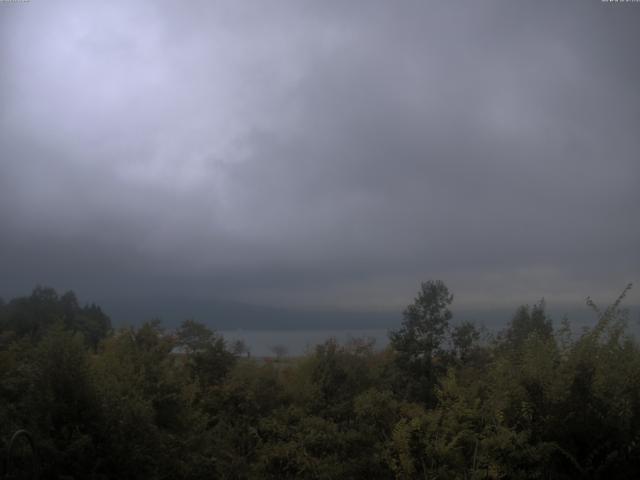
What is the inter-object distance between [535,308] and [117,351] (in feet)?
33.2

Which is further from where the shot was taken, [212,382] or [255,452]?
[212,382]

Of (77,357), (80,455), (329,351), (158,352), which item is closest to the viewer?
(80,455)

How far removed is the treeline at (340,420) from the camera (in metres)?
8.47

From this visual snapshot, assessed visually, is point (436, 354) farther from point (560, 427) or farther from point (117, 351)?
point (117, 351)

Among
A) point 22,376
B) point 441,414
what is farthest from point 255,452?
point 22,376

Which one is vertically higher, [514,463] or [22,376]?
[22,376]

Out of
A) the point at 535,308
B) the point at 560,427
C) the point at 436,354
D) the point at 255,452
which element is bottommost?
the point at 255,452

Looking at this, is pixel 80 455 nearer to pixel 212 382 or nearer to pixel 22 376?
pixel 22 376

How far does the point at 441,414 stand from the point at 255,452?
399cm

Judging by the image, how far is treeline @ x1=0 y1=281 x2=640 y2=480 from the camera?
8.47 m

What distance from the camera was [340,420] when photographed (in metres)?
12.6

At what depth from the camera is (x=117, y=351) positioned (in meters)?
11.5

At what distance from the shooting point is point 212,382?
15352 millimetres

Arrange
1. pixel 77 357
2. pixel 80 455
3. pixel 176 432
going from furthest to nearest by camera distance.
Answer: pixel 176 432 → pixel 77 357 → pixel 80 455
